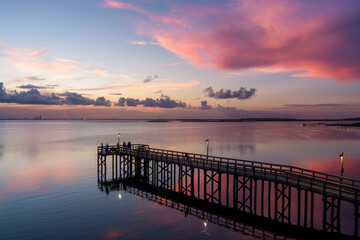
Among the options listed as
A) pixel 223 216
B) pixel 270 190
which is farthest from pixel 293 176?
pixel 223 216

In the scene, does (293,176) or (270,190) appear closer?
(293,176)

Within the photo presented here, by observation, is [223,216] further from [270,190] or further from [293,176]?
[293,176]

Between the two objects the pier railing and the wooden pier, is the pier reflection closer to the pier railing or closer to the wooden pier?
the wooden pier

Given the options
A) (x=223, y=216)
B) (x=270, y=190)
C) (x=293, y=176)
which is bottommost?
(x=223, y=216)

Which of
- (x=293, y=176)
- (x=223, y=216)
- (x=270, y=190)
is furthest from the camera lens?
(x=270, y=190)

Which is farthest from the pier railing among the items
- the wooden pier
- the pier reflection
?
the pier reflection

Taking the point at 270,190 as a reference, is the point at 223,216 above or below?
below

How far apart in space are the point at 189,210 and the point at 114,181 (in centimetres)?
1519

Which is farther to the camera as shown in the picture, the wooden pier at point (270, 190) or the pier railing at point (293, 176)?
the wooden pier at point (270, 190)

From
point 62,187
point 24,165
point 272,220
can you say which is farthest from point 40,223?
point 24,165

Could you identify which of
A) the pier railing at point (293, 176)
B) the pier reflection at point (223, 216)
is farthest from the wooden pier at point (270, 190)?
the pier reflection at point (223, 216)

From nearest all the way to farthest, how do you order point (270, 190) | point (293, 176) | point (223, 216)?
point (293, 176), point (223, 216), point (270, 190)

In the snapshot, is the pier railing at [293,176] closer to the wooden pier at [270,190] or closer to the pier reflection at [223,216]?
the wooden pier at [270,190]

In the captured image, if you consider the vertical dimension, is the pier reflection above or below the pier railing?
below
